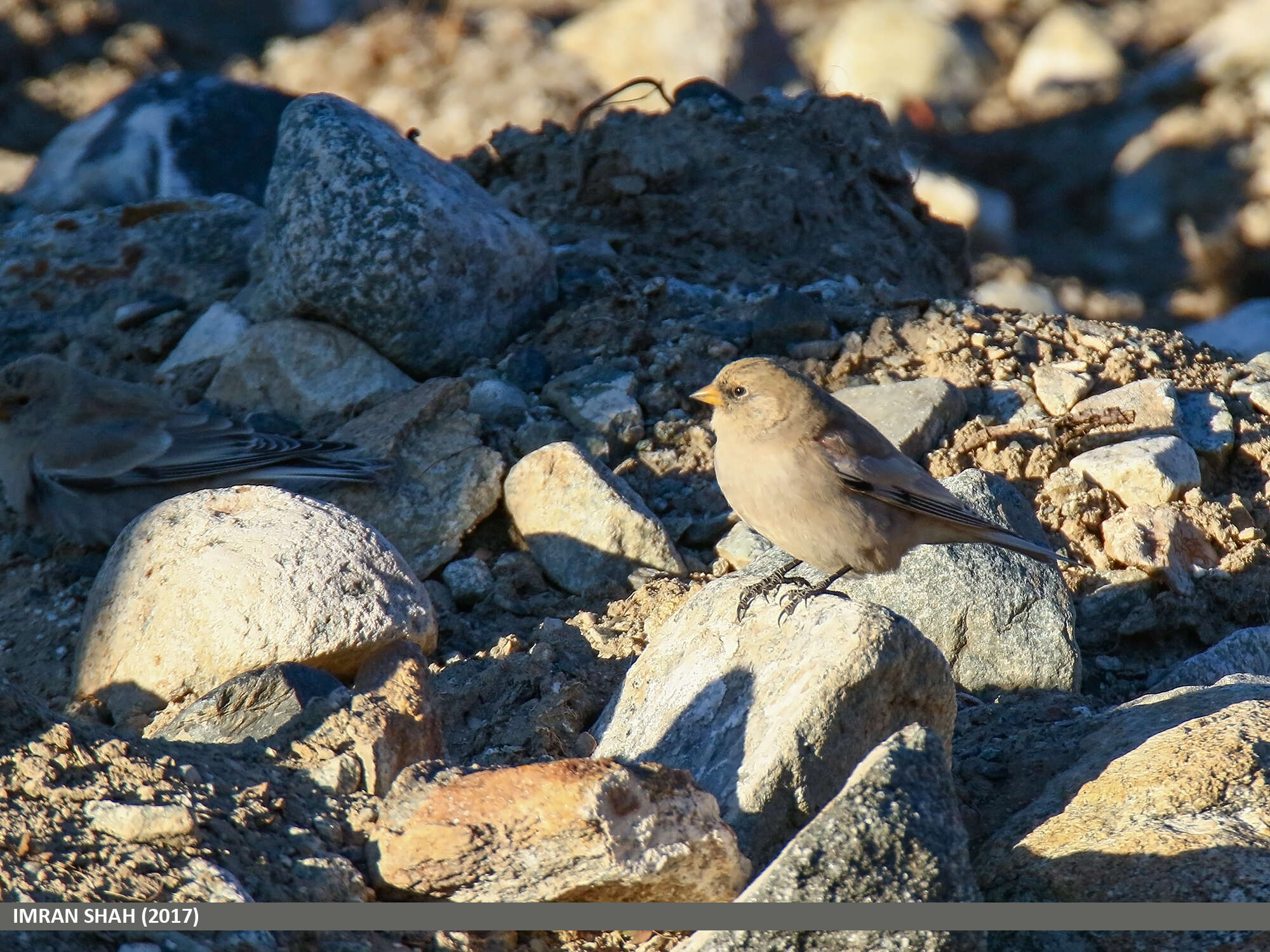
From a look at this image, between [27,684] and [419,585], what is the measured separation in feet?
4.64

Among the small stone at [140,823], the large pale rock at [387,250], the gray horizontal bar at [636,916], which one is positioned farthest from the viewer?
the large pale rock at [387,250]

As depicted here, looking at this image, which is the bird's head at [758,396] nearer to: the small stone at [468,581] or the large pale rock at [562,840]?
the small stone at [468,581]

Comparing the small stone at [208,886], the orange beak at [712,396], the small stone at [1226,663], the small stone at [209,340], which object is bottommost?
the small stone at [1226,663]

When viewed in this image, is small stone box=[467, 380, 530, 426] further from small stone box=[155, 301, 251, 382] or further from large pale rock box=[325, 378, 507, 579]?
small stone box=[155, 301, 251, 382]

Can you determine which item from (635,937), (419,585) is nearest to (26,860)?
(635,937)

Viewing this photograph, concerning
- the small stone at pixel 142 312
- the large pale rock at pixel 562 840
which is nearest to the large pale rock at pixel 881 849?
the large pale rock at pixel 562 840

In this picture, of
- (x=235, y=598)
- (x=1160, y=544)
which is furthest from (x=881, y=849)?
(x=1160, y=544)

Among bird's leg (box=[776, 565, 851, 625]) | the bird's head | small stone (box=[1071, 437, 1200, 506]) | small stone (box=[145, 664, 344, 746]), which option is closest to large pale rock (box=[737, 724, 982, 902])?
bird's leg (box=[776, 565, 851, 625])

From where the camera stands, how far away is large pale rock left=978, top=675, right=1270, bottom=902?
3197 mm

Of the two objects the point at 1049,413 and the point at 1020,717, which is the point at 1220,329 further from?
the point at 1020,717

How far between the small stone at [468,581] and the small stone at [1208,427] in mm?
3003

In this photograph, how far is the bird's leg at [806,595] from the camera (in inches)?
157

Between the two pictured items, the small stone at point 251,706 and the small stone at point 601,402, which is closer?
the small stone at point 251,706

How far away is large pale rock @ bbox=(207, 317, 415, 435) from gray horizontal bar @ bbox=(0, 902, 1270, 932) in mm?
3603
